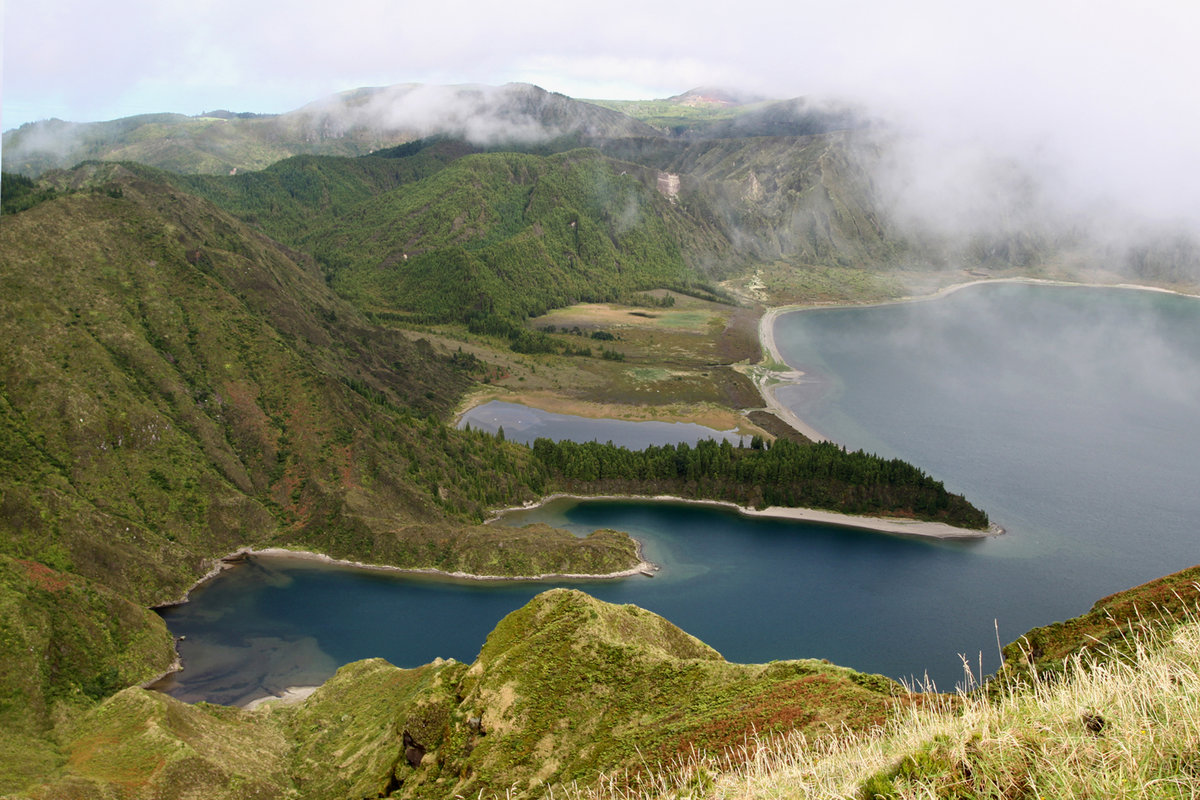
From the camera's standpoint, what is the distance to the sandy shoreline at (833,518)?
10650 cm

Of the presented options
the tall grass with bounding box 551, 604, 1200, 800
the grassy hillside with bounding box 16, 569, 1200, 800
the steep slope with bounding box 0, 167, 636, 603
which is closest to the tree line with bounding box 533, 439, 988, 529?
the steep slope with bounding box 0, 167, 636, 603

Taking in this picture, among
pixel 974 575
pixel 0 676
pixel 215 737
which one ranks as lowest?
pixel 974 575

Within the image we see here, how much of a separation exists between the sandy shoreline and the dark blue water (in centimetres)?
1857

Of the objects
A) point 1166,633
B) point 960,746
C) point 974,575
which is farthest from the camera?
point 974,575

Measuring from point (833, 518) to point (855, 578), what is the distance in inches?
736

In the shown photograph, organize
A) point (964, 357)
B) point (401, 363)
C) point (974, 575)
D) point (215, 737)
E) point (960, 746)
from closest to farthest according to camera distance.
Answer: point (960, 746)
point (215, 737)
point (974, 575)
point (401, 363)
point (964, 357)

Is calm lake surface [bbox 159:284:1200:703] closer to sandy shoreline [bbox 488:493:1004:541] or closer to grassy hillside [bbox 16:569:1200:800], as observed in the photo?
sandy shoreline [bbox 488:493:1004:541]

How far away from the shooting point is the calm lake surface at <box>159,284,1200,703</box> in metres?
78.8

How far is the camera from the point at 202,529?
9331 cm

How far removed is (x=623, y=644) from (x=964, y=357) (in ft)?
576

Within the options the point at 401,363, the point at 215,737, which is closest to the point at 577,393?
the point at 401,363

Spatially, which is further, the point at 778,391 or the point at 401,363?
the point at 778,391

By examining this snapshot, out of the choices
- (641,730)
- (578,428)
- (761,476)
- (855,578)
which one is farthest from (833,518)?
(641,730)

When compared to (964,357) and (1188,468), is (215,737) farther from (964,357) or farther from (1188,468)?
(964,357)
